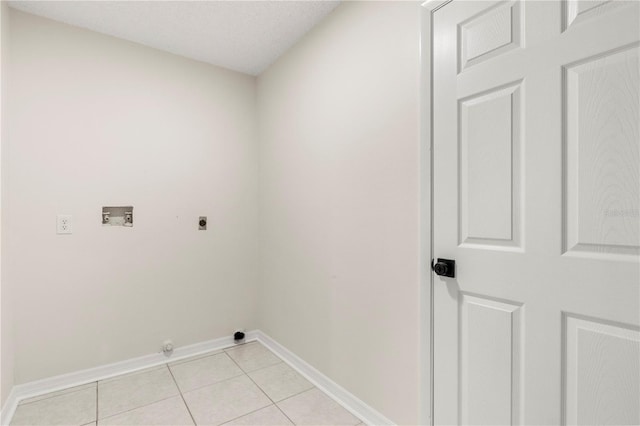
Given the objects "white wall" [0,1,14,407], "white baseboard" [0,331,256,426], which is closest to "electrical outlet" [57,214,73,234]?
"white wall" [0,1,14,407]

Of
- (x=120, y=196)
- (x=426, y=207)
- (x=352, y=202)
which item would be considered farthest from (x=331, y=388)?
(x=120, y=196)

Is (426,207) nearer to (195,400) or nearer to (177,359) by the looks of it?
(195,400)

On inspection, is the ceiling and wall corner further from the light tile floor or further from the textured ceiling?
the light tile floor

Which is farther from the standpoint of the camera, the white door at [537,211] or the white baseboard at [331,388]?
the white baseboard at [331,388]

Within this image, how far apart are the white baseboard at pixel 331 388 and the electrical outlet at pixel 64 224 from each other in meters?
1.73

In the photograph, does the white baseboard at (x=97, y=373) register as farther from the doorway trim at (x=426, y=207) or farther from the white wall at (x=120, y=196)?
the doorway trim at (x=426, y=207)

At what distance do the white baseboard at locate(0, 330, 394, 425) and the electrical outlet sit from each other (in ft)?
3.22

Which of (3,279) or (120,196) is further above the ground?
(120,196)

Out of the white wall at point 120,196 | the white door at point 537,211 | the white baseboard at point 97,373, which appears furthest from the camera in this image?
the white wall at point 120,196

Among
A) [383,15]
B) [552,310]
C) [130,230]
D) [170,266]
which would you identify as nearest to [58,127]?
[130,230]

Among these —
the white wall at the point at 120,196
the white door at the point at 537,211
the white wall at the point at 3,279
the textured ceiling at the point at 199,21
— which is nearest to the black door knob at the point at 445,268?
the white door at the point at 537,211

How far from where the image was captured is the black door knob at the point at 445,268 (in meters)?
1.37

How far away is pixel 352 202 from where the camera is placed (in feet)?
6.48

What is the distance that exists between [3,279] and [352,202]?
206 cm
